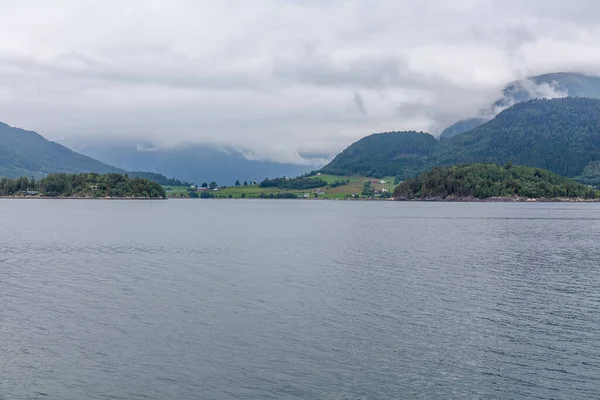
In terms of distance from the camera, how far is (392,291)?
194ft

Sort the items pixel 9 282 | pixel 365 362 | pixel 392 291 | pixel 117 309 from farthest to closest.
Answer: pixel 9 282 → pixel 392 291 → pixel 117 309 → pixel 365 362

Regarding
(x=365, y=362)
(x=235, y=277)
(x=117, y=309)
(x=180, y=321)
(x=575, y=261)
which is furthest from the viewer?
(x=575, y=261)

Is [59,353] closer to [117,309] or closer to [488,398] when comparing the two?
[117,309]

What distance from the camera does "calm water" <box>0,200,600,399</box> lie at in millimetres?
32625

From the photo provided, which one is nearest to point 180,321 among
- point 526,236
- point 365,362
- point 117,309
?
point 117,309

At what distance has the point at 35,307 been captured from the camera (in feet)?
165

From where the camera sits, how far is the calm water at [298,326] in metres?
32.6

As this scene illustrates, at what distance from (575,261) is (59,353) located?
71700 mm

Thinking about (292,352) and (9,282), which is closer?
(292,352)

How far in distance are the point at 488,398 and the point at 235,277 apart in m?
40.9

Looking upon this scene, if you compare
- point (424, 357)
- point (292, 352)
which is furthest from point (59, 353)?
point (424, 357)

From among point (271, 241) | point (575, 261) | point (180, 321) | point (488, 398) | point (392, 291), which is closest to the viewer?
point (488, 398)

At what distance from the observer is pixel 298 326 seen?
146 feet

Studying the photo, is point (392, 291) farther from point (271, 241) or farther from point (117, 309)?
point (271, 241)
